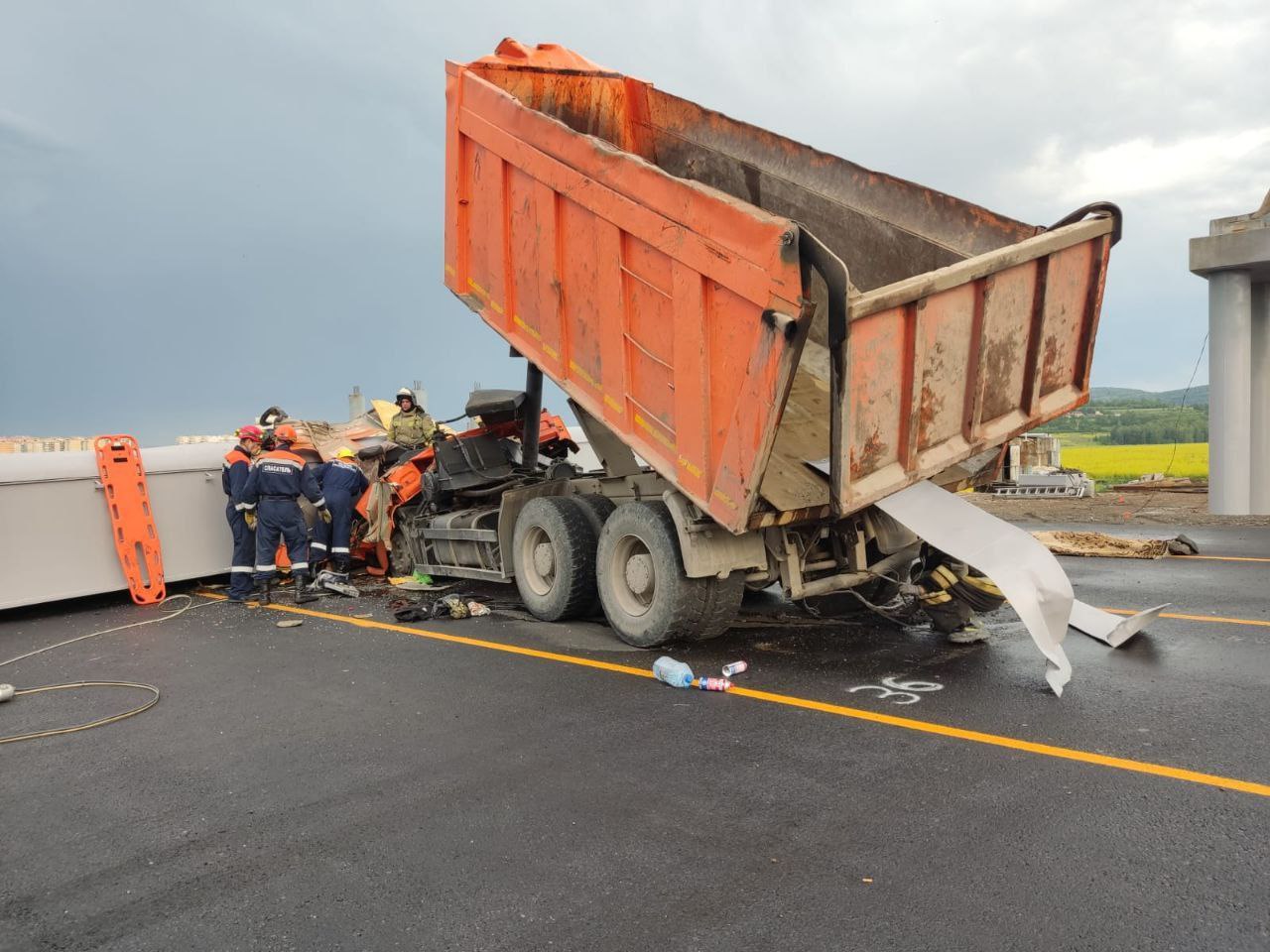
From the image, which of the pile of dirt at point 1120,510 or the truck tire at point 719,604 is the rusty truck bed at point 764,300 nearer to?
the truck tire at point 719,604

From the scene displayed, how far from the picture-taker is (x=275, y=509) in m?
8.41

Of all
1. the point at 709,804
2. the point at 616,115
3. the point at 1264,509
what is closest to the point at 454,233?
the point at 616,115

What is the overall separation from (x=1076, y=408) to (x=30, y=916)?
6.00 m

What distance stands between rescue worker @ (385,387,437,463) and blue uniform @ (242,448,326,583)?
1.26 metres

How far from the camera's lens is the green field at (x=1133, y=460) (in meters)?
24.7

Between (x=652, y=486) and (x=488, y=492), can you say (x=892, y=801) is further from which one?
(x=488, y=492)

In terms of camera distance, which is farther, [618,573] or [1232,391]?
[1232,391]

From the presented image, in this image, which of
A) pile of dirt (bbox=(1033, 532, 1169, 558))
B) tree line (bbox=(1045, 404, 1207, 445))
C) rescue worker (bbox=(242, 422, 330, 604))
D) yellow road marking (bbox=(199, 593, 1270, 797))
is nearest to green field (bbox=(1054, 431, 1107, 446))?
tree line (bbox=(1045, 404, 1207, 445))

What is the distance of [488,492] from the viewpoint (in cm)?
791

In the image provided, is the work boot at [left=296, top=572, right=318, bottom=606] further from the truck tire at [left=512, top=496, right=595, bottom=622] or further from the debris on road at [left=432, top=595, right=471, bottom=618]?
the truck tire at [left=512, top=496, right=595, bottom=622]

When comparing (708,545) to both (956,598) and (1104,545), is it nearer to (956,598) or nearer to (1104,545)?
(956,598)

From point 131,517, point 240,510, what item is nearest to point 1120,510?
point 240,510

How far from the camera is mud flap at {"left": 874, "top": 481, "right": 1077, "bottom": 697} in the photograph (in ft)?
14.4

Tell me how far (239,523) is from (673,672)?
220 inches
